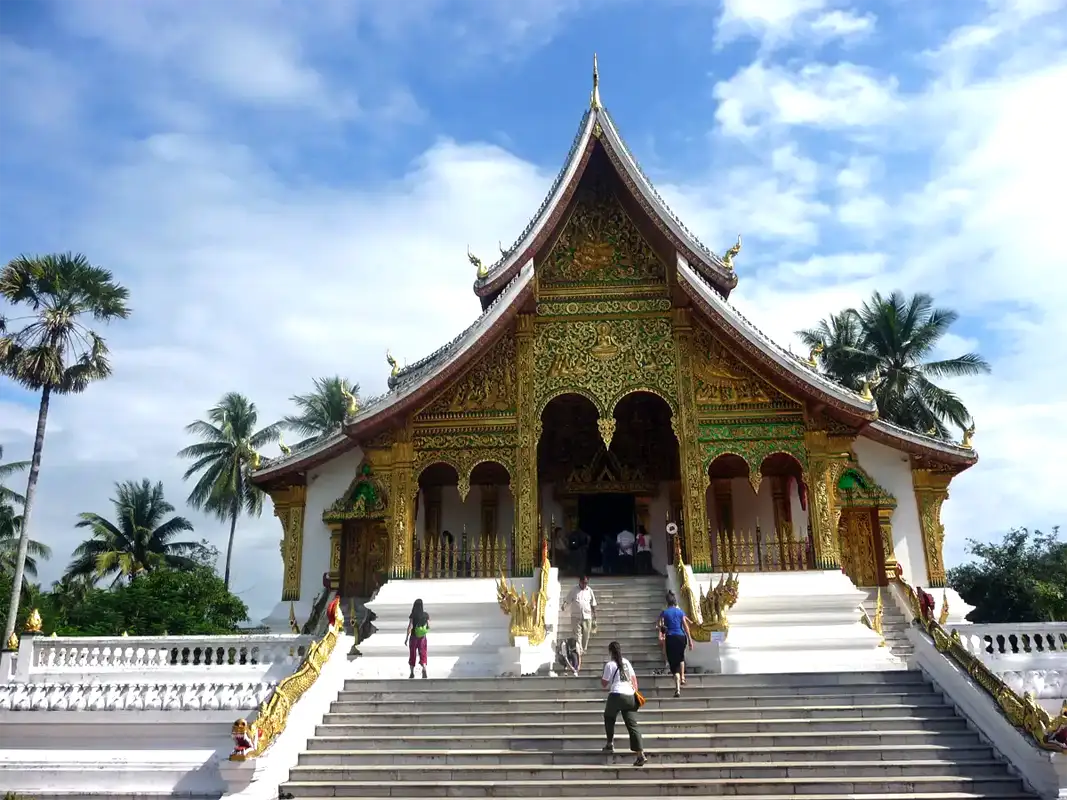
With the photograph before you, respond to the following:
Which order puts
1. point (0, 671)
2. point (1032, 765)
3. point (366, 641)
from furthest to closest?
point (366, 641)
point (0, 671)
point (1032, 765)

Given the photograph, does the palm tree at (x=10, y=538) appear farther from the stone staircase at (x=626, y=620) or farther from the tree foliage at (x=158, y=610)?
the stone staircase at (x=626, y=620)

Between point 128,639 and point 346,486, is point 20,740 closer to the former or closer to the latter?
point 128,639

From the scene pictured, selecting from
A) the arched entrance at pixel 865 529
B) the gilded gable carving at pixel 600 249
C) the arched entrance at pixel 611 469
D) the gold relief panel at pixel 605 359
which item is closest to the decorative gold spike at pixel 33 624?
the gold relief panel at pixel 605 359

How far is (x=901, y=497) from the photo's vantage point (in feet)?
46.9

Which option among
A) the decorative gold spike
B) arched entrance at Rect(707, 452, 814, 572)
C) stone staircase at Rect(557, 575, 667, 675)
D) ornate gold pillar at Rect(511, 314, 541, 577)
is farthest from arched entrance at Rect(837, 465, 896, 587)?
the decorative gold spike

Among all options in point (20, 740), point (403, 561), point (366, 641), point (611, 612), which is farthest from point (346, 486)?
point (20, 740)

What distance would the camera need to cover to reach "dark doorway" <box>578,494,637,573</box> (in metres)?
15.5

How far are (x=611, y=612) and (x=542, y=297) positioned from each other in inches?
188

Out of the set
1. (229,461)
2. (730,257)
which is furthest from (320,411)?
(730,257)

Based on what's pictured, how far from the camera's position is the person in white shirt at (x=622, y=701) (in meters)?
7.23

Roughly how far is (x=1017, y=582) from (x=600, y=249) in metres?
14.5

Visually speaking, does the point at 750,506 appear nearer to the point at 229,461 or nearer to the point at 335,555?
the point at 335,555

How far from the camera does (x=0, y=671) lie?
979cm

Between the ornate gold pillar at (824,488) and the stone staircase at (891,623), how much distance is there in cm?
100
